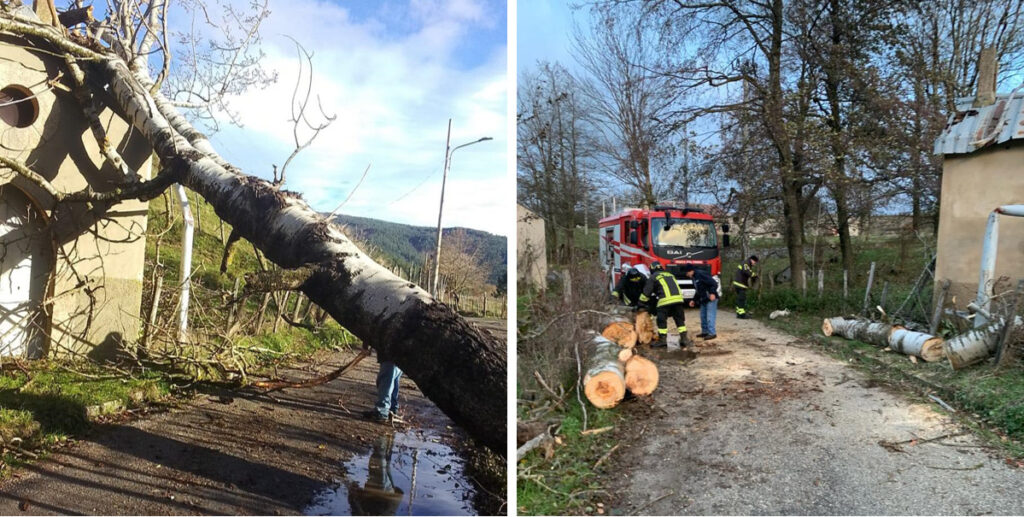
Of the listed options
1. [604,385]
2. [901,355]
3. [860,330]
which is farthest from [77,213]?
[860,330]

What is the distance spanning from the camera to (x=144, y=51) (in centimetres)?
589

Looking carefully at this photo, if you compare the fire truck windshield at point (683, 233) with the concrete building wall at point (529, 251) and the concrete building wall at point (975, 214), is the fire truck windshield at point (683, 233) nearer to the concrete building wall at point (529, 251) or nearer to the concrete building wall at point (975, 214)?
the concrete building wall at point (975, 214)

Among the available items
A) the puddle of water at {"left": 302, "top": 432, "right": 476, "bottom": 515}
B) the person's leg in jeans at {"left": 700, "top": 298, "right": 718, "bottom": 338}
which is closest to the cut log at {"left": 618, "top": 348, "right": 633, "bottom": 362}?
the puddle of water at {"left": 302, "top": 432, "right": 476, "bottom": 515}

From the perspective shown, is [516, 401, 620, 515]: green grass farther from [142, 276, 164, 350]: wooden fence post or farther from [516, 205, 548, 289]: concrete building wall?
[142, 276, 164, 350]: wooden fence post

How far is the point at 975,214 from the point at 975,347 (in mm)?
2642

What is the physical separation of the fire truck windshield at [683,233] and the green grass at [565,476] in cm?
699

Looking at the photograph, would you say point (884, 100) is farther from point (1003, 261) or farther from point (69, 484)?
point (69, 484)

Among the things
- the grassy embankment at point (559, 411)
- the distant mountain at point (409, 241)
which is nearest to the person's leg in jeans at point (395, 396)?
the distant mountain at point (409, 241)

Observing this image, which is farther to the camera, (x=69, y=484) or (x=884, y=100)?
(x=884, y=100)

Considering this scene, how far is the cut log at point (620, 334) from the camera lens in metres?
6.38

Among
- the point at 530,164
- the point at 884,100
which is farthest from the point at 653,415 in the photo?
the point at 884,100

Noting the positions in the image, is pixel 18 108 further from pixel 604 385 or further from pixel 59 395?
pixel 604 385

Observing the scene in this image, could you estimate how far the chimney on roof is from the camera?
25.3 ft

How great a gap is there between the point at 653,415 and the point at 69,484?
369cm
